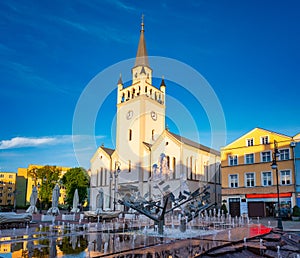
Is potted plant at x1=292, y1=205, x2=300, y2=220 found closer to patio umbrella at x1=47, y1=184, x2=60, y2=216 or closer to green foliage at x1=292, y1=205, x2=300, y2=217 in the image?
green foliage at x1=292, y1=205, x2=300, y2=217

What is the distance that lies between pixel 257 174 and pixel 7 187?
79380mm

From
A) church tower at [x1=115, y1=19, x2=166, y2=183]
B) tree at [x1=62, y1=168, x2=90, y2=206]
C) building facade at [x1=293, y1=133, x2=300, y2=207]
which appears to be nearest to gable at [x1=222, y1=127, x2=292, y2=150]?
building facade at [x1=293, y1=133, x2=300, y2=207]

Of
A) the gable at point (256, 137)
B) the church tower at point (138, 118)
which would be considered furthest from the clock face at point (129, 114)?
the gable at point (256, 137)

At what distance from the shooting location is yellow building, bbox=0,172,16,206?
89125 millimetres

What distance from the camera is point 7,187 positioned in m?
90.5

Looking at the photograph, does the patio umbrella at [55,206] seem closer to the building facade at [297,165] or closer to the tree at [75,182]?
the building facade at [297,165]

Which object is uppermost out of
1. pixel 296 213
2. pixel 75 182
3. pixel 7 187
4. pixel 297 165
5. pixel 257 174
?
pixel 297 165

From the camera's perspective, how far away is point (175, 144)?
4512 centimetres

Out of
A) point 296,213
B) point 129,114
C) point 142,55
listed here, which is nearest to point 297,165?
point 296,213

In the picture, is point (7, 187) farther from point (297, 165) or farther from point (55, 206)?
point (297, 165)

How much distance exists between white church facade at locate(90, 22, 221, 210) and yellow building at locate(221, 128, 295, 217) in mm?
6776

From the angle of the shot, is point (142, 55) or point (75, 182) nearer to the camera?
point (142, 55)

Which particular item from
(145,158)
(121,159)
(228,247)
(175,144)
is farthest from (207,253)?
(121,159)

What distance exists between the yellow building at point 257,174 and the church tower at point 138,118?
14.3m
